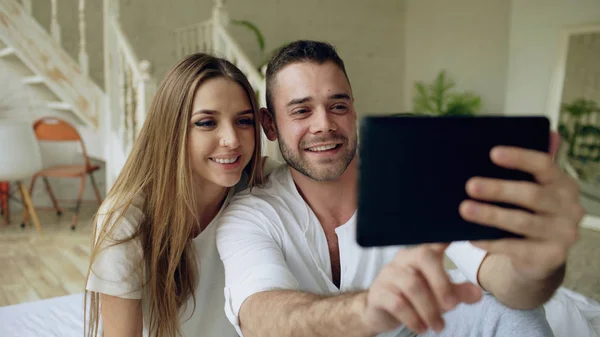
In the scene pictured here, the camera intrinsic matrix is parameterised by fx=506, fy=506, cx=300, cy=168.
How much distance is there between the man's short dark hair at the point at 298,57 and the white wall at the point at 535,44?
159 inches

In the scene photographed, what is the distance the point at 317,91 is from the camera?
124 cm

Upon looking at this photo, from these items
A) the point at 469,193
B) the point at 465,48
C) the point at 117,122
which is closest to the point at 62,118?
the point at 117,122

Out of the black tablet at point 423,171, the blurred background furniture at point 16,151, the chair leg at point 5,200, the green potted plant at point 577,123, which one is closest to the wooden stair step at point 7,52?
the blurred background furniture at point 16,151

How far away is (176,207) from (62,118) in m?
4.12

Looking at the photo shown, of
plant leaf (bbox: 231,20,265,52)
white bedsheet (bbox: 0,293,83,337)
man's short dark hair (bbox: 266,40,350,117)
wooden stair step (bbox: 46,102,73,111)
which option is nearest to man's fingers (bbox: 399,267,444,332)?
man's short dark hair (bbox: 266,40,350,117)

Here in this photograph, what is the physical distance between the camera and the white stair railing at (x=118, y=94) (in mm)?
3792

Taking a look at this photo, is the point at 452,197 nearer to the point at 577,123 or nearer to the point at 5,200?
the point at 577,123

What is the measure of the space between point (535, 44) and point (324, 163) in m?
4.54

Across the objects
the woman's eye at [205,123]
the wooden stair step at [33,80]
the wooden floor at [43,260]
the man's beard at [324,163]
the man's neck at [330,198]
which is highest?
the wooden stair step at [33,80]


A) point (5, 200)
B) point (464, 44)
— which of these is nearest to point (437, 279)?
point (5, 200)

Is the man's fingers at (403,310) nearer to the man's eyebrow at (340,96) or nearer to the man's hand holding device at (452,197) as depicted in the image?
the man's hand holding device at (452,197)

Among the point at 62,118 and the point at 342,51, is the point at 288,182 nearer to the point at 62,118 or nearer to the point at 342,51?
the point at 62,118

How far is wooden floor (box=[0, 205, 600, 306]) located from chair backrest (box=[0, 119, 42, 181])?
545 mm

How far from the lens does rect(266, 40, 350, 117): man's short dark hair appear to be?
128cm
